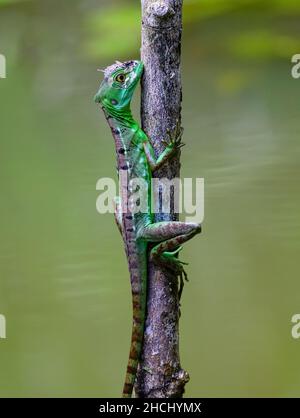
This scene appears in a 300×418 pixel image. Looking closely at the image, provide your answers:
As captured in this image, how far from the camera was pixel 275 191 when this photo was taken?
5.82 metres

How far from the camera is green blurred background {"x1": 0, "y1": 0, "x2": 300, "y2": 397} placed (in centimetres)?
555

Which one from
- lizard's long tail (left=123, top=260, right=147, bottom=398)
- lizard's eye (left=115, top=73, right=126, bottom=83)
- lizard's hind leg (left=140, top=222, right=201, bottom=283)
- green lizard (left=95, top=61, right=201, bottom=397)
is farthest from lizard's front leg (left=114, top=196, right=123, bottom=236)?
lizard's eye (left=115, top=73, right=126, bottom=83)

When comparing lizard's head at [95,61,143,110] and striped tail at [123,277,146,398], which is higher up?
lizard's head at [95,61,143,110]

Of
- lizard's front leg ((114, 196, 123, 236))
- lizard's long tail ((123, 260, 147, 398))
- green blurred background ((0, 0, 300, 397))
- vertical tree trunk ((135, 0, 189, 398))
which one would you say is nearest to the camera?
vertical tree trunk ((135, 0, 189, 398))

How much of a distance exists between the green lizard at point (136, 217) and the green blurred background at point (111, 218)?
218cm

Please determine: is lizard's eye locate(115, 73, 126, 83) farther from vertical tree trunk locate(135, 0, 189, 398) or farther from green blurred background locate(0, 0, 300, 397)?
green blurred background locate(0, 0, 300, 397)

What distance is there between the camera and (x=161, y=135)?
3029 mm

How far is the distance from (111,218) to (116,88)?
110 inches

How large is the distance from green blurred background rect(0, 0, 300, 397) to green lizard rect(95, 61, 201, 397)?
7.15 ft

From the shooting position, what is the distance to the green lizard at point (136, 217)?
3043mm

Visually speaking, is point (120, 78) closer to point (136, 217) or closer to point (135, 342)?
point (136, 217)

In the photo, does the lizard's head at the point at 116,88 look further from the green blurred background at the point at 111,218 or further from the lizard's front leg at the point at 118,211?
the green blurred background at the point at 111,218

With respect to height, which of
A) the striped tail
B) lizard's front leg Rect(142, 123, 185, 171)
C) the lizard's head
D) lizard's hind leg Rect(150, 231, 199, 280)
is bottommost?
the striped tail

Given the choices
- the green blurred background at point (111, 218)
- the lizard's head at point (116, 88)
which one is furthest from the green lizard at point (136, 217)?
the green blurred background at point (111, 218)
